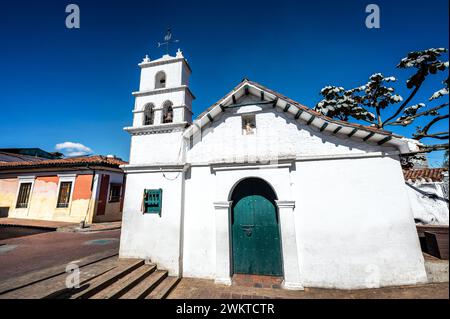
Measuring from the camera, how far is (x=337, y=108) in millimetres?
13234

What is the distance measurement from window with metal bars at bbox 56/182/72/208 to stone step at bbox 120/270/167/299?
13469 millimetres

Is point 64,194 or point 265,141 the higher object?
point 265,141

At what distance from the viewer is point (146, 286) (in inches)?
195

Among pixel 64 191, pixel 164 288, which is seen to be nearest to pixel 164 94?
pixel 164 288

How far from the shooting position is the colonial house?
1423cm

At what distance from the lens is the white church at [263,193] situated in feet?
17.0

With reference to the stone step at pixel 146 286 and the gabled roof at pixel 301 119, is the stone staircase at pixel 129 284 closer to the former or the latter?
the stone step at pixel 146 286

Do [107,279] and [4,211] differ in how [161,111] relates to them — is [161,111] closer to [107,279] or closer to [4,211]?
[107,279]

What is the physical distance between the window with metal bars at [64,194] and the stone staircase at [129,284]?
12.6 m

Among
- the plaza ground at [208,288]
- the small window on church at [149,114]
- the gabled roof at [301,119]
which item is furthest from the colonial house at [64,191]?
the gabled roof at [301,119]

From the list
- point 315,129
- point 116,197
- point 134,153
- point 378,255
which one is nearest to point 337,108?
point 315,129

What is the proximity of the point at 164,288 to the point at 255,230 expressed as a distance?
309 centimetres
